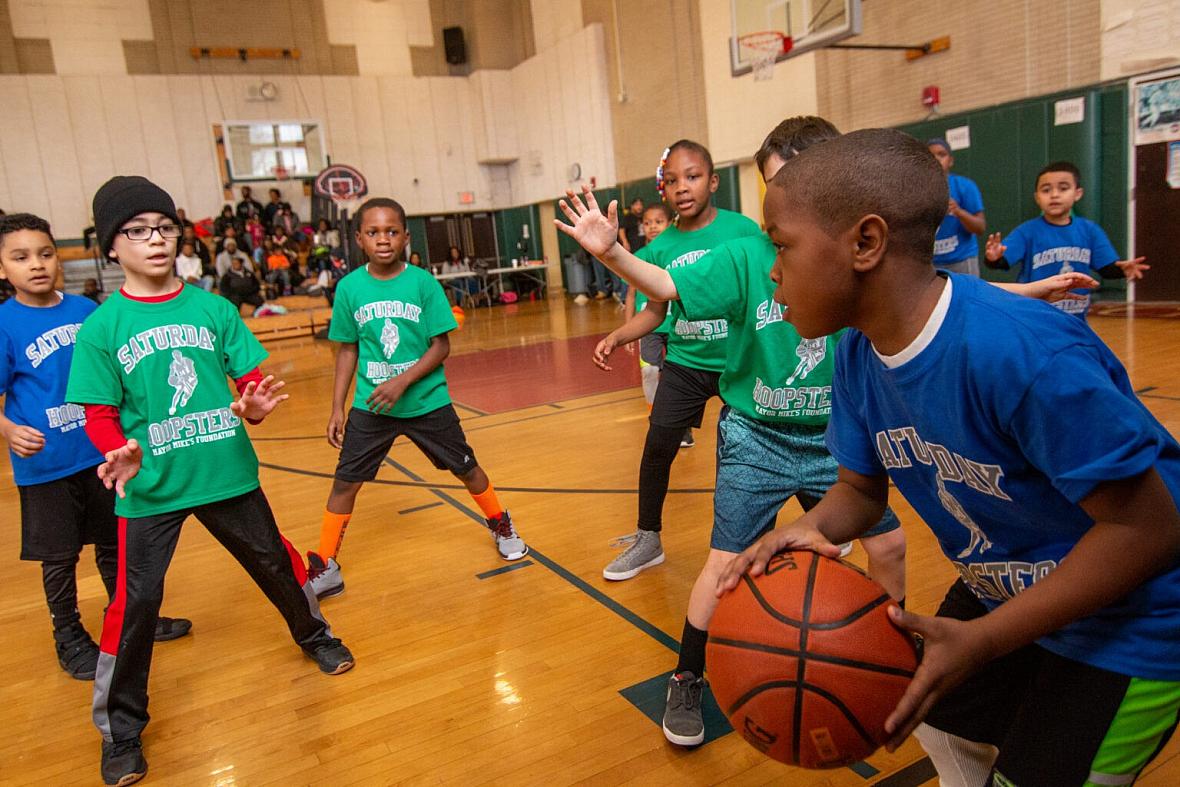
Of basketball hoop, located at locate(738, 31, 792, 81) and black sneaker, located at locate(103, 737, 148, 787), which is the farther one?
basketball hoop, located at locate(738, 31, 792, 81)

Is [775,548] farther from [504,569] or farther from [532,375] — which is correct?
[532,375]

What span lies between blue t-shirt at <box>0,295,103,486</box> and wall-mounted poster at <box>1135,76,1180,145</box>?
32.4 feet

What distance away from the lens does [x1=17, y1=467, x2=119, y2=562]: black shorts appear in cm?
294

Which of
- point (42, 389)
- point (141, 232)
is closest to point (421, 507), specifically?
point (42, 389)

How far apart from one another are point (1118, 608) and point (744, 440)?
116 cm

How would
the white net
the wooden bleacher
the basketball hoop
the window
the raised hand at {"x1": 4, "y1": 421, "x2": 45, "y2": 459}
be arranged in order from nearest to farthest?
the raised hand at {"x1": 4, "y1": 421, "x2": 45, "y2": 459}, the basketball hoop, the white net, the wooden bleacher, the window

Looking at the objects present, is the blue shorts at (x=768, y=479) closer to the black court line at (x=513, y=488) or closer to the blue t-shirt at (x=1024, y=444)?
the blue t-shirt at (x=1024, y=444)

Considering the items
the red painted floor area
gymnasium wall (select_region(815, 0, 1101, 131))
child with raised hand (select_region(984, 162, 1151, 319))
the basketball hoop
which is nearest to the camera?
child with raised hand (select_region(984, 162, 1151, 319))

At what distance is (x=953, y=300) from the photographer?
122 centimetres

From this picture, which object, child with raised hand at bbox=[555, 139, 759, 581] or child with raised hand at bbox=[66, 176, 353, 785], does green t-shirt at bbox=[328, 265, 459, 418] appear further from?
child with raised hand at bbox=[555, 139, 759, 581]

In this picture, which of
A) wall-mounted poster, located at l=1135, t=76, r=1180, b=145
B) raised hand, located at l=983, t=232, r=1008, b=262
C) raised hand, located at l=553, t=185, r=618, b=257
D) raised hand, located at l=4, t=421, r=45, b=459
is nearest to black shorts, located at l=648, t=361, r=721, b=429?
raised hand, located at l=553, t=185, r=618, b=257

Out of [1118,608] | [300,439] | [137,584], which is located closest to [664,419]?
[137,584]

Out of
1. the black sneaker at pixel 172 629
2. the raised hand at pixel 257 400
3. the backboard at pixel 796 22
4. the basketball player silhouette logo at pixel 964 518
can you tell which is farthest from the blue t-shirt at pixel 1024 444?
the backboard at pixel 796 22

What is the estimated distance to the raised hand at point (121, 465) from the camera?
7.50ft
